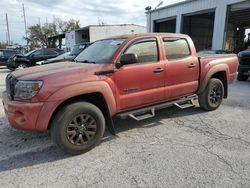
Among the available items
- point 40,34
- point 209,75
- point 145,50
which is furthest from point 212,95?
point 40,34

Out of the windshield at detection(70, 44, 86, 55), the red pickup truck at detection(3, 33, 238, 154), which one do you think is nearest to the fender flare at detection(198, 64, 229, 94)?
the red pickup truck at detection(3, 33, 238, 154)

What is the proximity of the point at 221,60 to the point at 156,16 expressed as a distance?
18.9 metres

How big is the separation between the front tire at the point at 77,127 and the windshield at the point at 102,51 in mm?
930

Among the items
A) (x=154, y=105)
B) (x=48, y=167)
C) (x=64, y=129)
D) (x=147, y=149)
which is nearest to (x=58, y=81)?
(x=64, y=129)

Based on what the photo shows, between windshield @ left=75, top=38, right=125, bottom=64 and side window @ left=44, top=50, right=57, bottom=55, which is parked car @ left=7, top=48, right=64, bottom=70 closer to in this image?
side window @ left=44, top=50, right=57, bottom=55

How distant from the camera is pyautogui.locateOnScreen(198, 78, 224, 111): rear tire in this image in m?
5.54

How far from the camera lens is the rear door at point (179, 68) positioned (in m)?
4.71

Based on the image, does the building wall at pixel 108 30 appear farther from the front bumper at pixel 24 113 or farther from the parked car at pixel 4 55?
the front bumper at pixel 24 113

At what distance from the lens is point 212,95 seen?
18.7 ft

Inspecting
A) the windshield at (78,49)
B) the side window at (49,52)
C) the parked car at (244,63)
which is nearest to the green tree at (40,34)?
the side window at (49,52)

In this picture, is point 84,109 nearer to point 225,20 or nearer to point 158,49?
point 158,49

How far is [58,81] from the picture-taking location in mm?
3375

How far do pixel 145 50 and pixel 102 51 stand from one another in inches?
32.1

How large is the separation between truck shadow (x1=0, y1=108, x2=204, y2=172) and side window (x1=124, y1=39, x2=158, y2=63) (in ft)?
4.51
